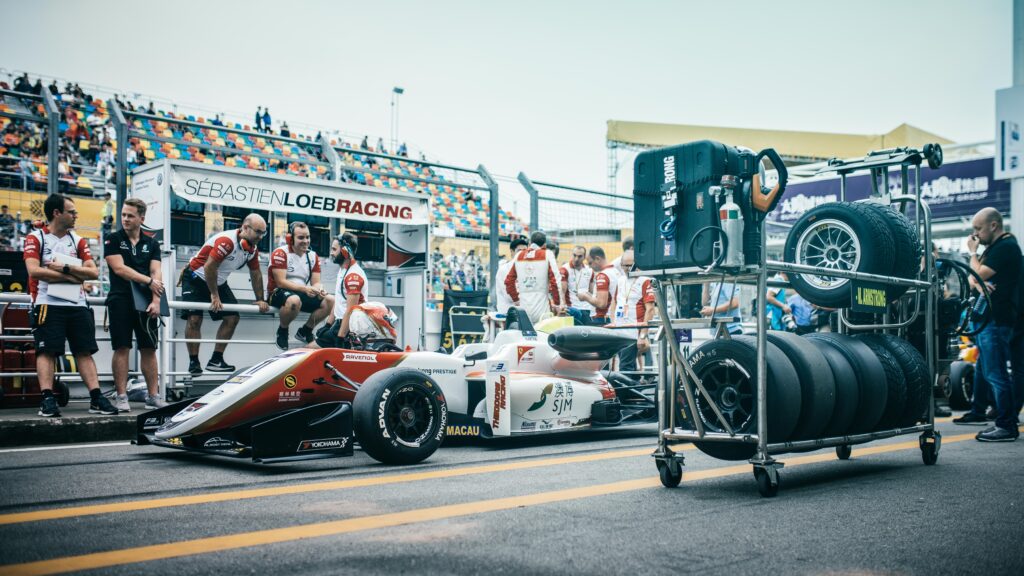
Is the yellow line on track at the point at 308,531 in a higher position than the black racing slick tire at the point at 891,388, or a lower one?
lower

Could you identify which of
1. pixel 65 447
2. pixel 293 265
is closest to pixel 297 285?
pixel 293 265

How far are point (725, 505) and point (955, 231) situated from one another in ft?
81.3

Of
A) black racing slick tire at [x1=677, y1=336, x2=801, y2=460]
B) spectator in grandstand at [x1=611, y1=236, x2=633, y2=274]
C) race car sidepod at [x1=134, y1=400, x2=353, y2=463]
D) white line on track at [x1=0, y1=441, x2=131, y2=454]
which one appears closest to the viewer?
black racing slick tire at [x1=677, y1=336, x2=801, y2=460]

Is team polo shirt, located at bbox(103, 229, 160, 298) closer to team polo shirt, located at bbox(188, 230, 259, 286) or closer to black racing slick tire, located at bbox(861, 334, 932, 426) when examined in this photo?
team polo shirt, located at bbox(188, 230, 259, 286)

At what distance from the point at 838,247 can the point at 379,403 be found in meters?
3.25

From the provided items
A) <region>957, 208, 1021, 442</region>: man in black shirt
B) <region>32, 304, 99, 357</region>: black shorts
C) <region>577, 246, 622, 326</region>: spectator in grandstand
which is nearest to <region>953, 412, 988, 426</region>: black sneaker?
<region>957, 208, 1021, 442</region>: man in black shirt

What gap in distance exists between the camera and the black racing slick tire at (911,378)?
19.5 ft

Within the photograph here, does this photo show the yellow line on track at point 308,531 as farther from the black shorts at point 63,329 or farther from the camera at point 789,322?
the camera at point 789,322

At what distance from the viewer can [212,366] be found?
8.87 metres

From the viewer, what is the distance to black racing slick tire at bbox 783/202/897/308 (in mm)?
5688

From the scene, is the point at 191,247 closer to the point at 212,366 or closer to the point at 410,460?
the point at 212,366

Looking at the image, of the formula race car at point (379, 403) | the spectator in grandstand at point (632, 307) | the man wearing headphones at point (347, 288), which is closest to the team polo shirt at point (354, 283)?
the man wearing headphones at point (347, 288)

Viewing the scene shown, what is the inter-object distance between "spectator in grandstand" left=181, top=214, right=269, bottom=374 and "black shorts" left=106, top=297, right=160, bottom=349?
101 centimetres

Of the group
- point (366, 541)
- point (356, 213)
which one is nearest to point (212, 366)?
point (356, 213)
